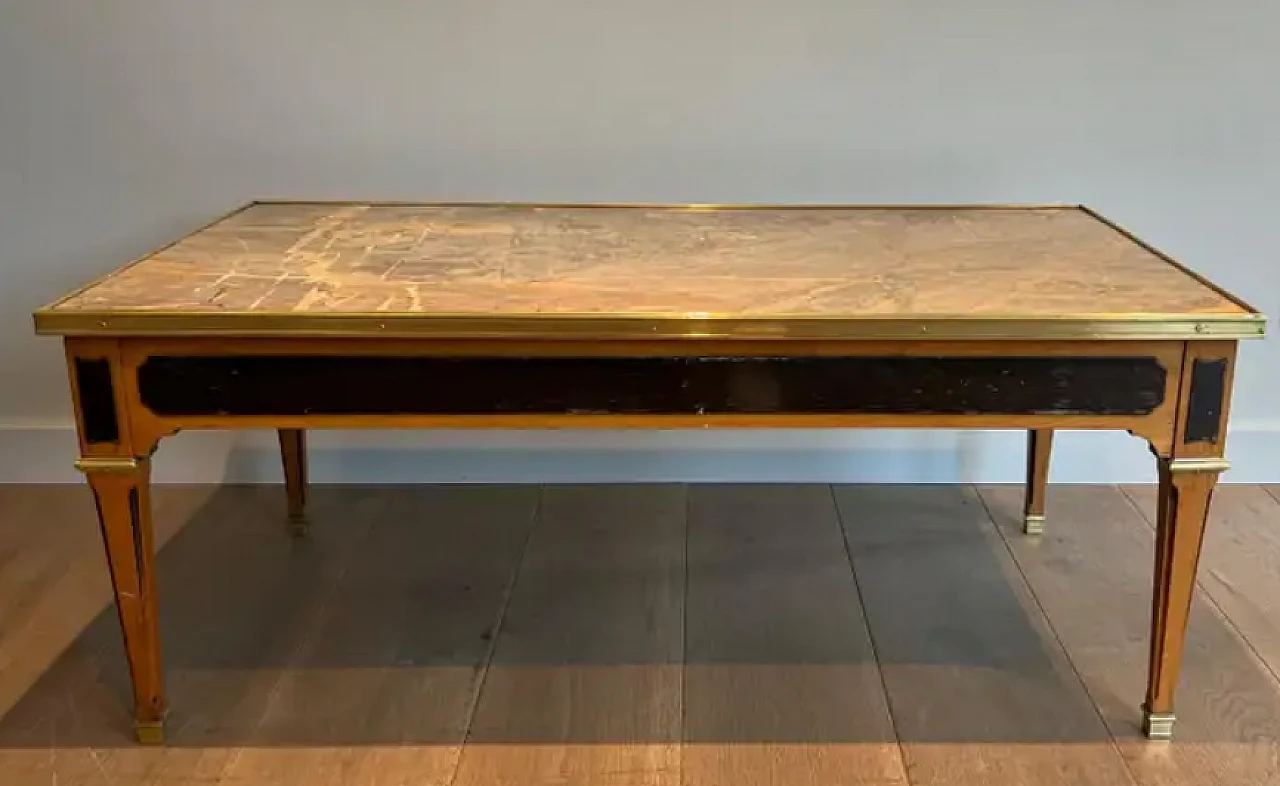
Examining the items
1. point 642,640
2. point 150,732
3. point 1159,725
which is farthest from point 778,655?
point 150,732

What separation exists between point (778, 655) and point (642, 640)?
0.21 meters

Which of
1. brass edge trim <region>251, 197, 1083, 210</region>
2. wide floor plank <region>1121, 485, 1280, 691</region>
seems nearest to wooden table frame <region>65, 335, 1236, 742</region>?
wide floor plank <region>1121, 485, 1280, 691</region>

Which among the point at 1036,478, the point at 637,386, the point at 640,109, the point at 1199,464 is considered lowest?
the point at 1036,478

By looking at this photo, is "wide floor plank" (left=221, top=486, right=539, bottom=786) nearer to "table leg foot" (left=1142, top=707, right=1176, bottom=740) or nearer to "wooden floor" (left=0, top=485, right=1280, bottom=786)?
"wooden floor" (left=0, top=485, right=1280, bottom=786)

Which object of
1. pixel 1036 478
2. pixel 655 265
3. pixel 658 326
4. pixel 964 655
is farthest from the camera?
pixel 1036 478

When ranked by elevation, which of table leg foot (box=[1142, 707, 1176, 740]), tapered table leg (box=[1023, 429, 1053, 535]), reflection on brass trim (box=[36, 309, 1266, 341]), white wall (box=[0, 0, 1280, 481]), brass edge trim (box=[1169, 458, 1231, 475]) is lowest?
table leg foot (box=[1142, 707, 1176, 740])

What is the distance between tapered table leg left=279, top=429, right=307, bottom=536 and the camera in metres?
2.32

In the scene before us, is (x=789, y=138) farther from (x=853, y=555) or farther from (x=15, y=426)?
(x=15, y=426)

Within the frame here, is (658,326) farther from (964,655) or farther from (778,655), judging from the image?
(964,655)

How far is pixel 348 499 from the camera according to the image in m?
2.51

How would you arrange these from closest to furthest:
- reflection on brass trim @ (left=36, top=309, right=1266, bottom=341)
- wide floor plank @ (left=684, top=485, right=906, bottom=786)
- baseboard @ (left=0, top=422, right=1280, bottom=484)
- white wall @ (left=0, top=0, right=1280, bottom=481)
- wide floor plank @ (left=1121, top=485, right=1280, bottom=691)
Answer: reflection on brass trim @ (left=36, top=309, right=1266, bottom=341) → wide floor plank @ (left=684, top=485, right=906, bottom=786) → wide floor plank @ (left=1121, top=485, right=1280, bottom=691) → white wall @ (left=0, top=0, right=1280, bottom=481) → baseboard @ (left=0, top=422, right=1280, bottom=484)

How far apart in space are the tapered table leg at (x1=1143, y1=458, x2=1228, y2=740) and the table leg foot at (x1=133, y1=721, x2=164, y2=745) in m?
1.34

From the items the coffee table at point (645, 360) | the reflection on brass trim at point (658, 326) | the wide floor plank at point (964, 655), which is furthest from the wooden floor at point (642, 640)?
the reflection on brass trim at point (658, 326)

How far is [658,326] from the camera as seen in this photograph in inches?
59.3
